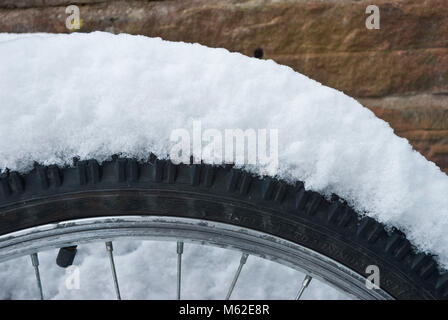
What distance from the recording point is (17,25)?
28.4 inches

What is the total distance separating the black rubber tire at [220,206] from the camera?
45 cm

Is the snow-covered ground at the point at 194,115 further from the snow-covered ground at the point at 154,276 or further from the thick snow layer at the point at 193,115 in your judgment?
the snow-covered ground at the point at 154,276

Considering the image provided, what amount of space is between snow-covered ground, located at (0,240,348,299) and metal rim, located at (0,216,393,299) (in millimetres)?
382

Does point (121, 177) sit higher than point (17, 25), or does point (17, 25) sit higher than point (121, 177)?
point (17, 25)

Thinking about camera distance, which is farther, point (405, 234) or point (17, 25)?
point (17, 25)

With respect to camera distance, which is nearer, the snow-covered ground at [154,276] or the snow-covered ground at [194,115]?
the snow-covered ground at [194,115]

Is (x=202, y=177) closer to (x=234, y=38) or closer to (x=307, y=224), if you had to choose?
(x=307, y=224)

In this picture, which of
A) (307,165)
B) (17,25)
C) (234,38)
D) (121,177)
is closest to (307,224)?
(307,165)

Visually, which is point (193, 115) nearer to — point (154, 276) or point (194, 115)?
point (194, 115)

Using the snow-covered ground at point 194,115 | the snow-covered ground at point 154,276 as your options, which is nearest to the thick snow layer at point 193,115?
the snow-covered ground at point 194,115

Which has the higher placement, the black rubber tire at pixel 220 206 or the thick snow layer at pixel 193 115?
the thick snow layer at pixel 193 115

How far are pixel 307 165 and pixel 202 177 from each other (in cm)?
10
